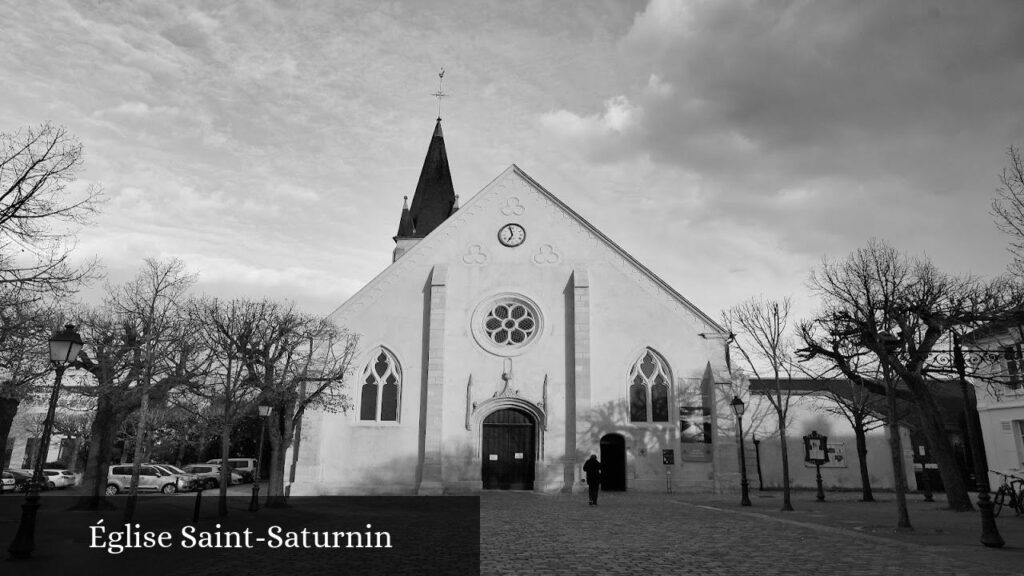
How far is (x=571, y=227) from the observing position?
30172 millimetres

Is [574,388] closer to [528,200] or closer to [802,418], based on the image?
[528,200]

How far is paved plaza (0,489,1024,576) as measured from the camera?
9.63 metres

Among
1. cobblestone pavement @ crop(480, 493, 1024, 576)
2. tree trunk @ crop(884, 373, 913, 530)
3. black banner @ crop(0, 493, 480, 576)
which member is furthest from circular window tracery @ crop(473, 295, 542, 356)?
tree trunk @ crop(884, 373, 913, 530)

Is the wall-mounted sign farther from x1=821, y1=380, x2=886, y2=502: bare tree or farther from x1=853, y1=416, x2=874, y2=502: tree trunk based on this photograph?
x1=853, y1=416, x2=874, y2=502: tree trunk

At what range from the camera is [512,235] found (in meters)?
30.0

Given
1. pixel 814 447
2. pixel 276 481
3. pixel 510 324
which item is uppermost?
pixel 510 324

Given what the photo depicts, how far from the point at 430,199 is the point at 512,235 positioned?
57.4ft

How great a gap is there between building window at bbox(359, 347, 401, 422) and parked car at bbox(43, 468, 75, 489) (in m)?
20.8

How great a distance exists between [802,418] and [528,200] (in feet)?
60.7

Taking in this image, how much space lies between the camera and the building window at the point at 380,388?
91.6 feet

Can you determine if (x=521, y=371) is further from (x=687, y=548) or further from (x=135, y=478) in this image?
(x=687, y=548)

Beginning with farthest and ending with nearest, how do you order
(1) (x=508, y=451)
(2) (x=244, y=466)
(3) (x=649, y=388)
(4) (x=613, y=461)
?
(2) (x=244, y=466) < (3) (x=649, y=388) < (4) (x=613, y=461) < (1) (x=508, y=451)

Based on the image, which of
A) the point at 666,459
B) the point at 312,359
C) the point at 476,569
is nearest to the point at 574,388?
the point at 666,459

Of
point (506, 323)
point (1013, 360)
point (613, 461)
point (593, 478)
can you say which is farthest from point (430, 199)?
point (1013, 360)
